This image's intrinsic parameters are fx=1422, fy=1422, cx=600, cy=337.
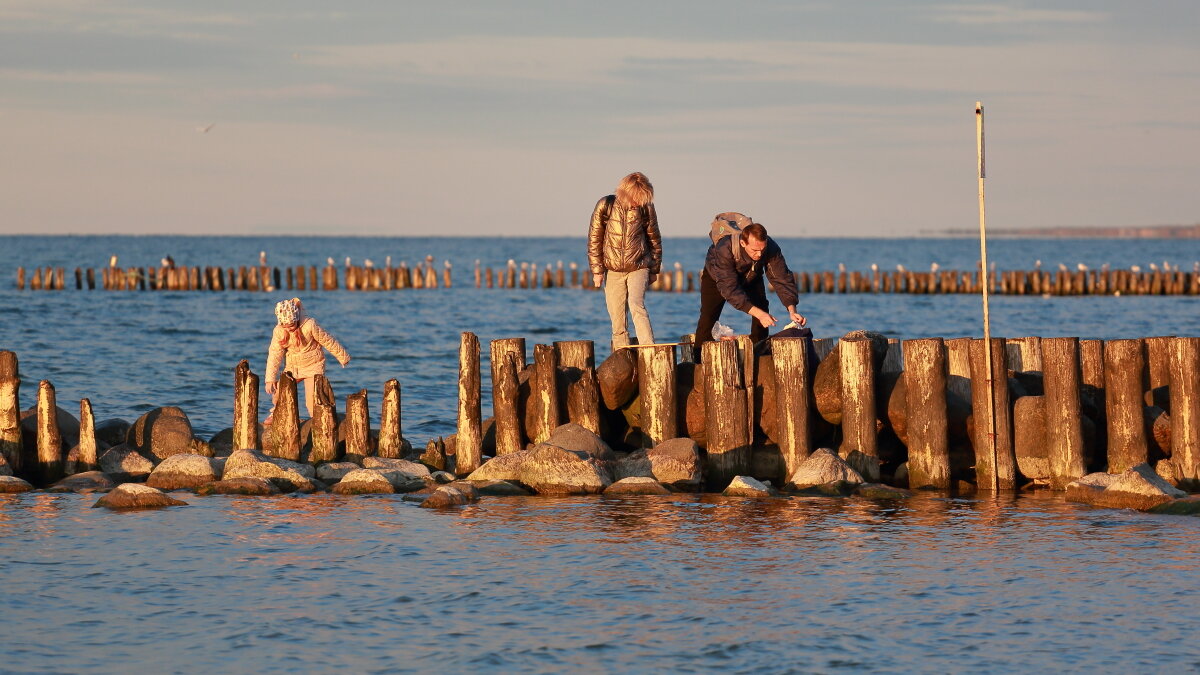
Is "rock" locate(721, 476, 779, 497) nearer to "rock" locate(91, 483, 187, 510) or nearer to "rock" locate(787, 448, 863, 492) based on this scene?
"rock" locate(787, 448, 863, 492)

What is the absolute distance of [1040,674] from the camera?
7.16 m

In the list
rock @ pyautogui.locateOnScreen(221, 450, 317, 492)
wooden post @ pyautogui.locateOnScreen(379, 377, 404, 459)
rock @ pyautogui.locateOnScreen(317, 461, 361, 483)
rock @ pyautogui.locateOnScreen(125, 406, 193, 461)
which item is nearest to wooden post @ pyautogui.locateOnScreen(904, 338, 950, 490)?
wooden post @ pyautogui.locateOnScreen(379, 377, 404, 459)

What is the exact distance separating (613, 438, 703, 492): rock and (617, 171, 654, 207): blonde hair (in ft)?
7.12

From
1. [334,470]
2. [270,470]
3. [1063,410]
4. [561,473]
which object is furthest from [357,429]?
[1063,410]

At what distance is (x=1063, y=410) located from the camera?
38.7ft

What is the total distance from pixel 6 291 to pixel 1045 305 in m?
41.3

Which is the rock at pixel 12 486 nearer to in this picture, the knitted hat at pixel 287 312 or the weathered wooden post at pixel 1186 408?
the knitted hat at pixel 287 312

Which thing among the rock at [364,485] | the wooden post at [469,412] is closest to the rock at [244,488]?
the rock at [364,485]

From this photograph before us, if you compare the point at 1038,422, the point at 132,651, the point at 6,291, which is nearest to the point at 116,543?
the point at 132,651

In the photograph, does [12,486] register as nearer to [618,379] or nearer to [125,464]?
[125,464]

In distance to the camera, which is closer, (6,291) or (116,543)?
(116,543)

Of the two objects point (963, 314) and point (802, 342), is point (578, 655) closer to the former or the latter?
point (802, 342)

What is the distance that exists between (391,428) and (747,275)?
3.62 metres

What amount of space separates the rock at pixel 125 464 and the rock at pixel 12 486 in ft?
2.54
